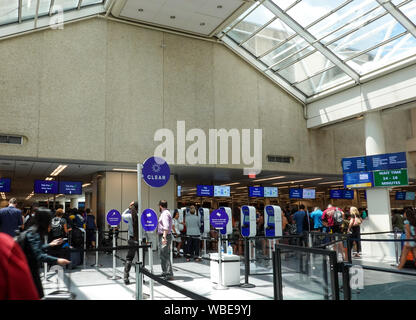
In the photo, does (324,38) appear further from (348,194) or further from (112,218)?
(348,194)

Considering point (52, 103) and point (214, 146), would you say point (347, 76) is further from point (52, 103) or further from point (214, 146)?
point (52, 103)

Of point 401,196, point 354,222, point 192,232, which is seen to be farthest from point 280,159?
point 401,196

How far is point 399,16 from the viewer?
11945 millimetres

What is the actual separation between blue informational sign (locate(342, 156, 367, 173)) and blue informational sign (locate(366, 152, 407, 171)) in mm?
176

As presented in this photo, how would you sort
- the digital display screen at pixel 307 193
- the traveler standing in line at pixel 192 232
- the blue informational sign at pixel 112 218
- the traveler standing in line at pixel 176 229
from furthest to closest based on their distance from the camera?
the digital display screen at pixel 307 193
the traveler standing in line at pixel 192 232
the traveler standing in line at pixel 176 229
the blue informational sign at pixel 112 218

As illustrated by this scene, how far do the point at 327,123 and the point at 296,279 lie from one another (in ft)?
42.7

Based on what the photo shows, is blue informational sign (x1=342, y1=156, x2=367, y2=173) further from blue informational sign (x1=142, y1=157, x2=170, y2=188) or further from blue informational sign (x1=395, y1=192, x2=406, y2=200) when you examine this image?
blue informational sign (x1=395, y1=192, x2=406, y2=200)

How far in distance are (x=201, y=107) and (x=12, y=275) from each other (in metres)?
14.4

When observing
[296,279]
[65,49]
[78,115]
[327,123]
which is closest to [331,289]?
[296,279]

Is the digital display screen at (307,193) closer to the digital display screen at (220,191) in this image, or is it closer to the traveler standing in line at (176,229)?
the digital display screen at (220,191)

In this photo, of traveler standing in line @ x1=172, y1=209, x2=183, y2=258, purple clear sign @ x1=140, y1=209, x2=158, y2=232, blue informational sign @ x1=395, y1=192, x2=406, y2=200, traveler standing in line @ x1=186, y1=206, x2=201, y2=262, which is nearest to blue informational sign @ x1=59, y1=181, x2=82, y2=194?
traveler standing in line @ x1=172, y1=209, x2=183, y2=258

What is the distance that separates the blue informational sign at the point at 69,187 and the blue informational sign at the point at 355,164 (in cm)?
1103

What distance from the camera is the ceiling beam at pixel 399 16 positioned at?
458 inches

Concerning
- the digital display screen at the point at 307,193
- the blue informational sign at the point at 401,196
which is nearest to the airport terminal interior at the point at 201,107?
the digital display screen at the point at 307,193
